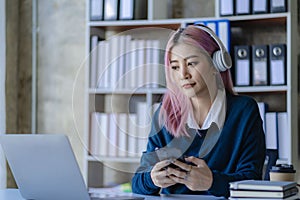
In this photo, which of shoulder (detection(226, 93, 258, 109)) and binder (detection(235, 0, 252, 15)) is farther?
binder (detection(235, 0, 252, 15))

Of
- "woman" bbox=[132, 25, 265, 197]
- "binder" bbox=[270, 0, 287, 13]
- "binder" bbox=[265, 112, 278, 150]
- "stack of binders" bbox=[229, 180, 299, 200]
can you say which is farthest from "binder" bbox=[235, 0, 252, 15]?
"stack of binders" bbox=[229, 180, 299, 200]

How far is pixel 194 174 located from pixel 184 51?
0.37 meters

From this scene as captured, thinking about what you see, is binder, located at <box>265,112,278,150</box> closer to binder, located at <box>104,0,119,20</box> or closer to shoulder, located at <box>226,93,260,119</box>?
binder, located at <box>104,0,119,20</box>

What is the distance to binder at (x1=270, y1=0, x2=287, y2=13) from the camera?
11.4 feet

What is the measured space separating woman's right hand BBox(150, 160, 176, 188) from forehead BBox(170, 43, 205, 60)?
1.04 ft

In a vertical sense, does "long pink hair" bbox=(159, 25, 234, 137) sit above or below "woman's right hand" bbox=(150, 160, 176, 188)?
above

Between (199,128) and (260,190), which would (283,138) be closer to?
(199,128)

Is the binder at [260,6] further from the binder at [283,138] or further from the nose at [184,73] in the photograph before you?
the nose at [184,73]

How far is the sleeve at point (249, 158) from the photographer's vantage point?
185 centimetres

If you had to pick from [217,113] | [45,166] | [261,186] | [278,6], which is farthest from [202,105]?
[278,6]

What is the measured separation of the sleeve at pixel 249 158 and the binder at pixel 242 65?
1.49m

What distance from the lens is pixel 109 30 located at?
4.08m

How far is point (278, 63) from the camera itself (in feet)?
11.3

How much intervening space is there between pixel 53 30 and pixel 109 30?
489mm
